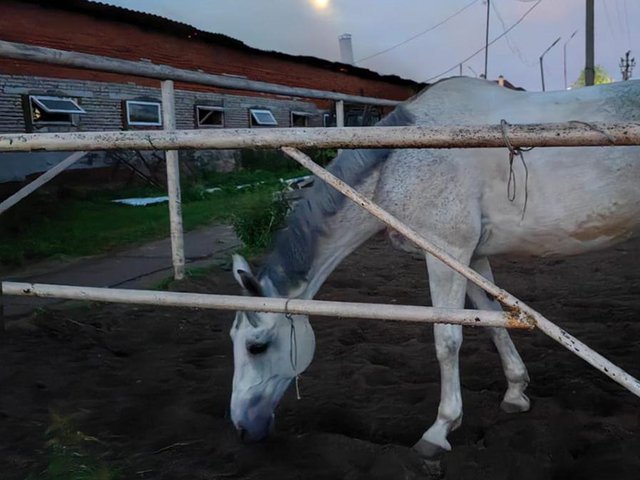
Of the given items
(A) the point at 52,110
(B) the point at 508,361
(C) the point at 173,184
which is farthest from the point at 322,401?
(A) the point at 52,110

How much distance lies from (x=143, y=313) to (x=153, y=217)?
4.78 metres

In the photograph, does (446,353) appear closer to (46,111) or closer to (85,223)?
(85,223)

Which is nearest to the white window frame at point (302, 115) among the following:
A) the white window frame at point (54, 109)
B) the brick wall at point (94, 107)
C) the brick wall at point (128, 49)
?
the brick wall at point (94, 107)

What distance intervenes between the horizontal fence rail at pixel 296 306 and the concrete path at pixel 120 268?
237 centimetres

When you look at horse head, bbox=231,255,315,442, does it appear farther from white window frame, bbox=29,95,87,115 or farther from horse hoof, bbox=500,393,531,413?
white window frame, bbox=29,95,87,115

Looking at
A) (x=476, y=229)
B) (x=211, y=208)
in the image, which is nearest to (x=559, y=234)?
(x=476, y=229)

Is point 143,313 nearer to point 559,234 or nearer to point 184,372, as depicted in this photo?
point 184,372

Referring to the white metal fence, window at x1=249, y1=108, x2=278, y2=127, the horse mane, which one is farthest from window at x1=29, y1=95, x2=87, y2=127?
the white metal fence

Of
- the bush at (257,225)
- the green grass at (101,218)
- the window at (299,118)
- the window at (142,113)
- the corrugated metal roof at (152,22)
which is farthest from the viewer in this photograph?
the window at (299,118)

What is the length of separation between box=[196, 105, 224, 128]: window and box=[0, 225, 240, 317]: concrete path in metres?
7.91

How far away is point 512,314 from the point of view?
162cm

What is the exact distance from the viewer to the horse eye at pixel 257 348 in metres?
2.48

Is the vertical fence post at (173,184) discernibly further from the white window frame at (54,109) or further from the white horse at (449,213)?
the white window frame at (54,109)

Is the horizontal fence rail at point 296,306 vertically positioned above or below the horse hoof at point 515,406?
above
